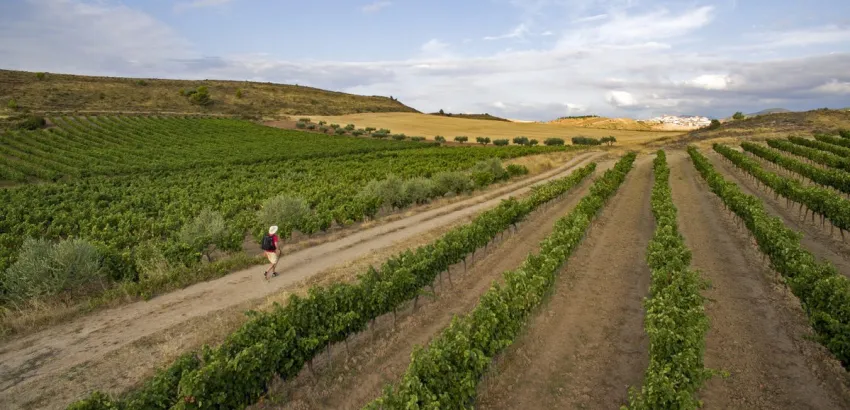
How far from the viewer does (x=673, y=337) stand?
9.62 meters

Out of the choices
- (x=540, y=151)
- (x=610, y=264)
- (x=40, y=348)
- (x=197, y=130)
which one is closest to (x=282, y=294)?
(x=40, y=348)

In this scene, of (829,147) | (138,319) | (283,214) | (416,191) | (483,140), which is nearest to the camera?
(138,319)

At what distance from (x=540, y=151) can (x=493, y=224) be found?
54.4 metres

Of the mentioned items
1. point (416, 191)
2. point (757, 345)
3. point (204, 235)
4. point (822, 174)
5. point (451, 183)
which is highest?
point (822, 174)

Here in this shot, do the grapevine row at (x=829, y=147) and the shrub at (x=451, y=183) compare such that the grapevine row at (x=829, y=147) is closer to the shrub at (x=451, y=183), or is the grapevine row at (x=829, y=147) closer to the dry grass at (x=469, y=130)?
the dry grass at (x=469, y=130)

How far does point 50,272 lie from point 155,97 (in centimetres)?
13189

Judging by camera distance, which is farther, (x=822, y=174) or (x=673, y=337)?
(x=822, y=174)

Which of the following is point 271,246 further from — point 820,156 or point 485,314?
point 820,156

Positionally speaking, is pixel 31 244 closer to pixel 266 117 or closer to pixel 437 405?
pixel 437 405

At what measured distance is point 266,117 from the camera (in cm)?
11231

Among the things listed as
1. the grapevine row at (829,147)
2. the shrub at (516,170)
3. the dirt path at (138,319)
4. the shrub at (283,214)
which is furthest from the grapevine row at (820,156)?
the shrub at (283,214)

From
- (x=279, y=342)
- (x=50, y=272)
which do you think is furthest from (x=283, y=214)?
(x=279, y=342)

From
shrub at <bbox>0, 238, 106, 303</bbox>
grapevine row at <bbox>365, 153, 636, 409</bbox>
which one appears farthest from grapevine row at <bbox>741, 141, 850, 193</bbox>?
shrub at <bbox>0, 238, 106, 303</bbox>

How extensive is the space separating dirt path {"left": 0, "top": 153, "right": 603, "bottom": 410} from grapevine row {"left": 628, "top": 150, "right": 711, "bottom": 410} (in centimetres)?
1269
